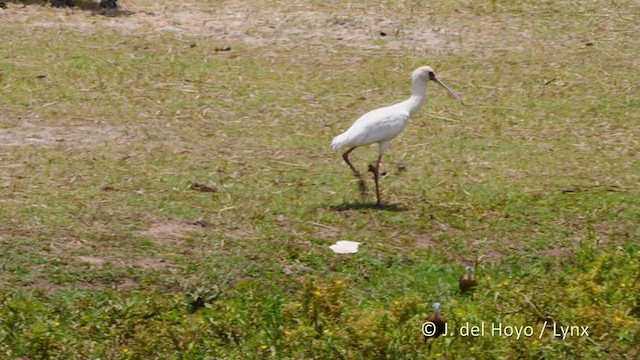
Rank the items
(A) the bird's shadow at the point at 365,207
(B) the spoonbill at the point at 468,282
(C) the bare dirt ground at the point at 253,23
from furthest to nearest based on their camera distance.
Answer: (C) the bare dirt ground at the point at 253,23 → (A) the bird's shadow at the point at 365,207 → (B) the spoonbill at the point at 468,282

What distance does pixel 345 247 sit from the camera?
863cm

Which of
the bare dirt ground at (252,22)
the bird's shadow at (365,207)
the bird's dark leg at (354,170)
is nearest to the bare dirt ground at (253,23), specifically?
the bare dirt ground at (252,22)

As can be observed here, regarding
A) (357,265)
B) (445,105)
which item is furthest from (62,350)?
(445,105)

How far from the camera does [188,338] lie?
7.28 meters

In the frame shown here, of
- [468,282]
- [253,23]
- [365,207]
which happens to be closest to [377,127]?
[365,207]

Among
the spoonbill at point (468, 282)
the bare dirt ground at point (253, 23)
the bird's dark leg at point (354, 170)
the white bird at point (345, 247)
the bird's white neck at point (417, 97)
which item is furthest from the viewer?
the bare dirt ground at point (253, 23)

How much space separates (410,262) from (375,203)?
3.75ft

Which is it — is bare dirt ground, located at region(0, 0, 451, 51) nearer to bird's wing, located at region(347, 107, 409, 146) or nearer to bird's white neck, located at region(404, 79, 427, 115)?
bird's white neck, located at region(404, 79, 427, 115)

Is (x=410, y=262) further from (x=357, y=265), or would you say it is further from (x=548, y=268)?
(x=548, y=268)

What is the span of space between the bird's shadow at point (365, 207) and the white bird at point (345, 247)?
0.79 metres

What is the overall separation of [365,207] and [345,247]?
997mm

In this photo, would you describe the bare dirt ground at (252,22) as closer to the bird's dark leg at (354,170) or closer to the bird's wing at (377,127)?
the bird's wing at (377,127)

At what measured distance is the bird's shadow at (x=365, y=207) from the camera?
31.2 ft

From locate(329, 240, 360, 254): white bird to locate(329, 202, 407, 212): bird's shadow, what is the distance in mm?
794
